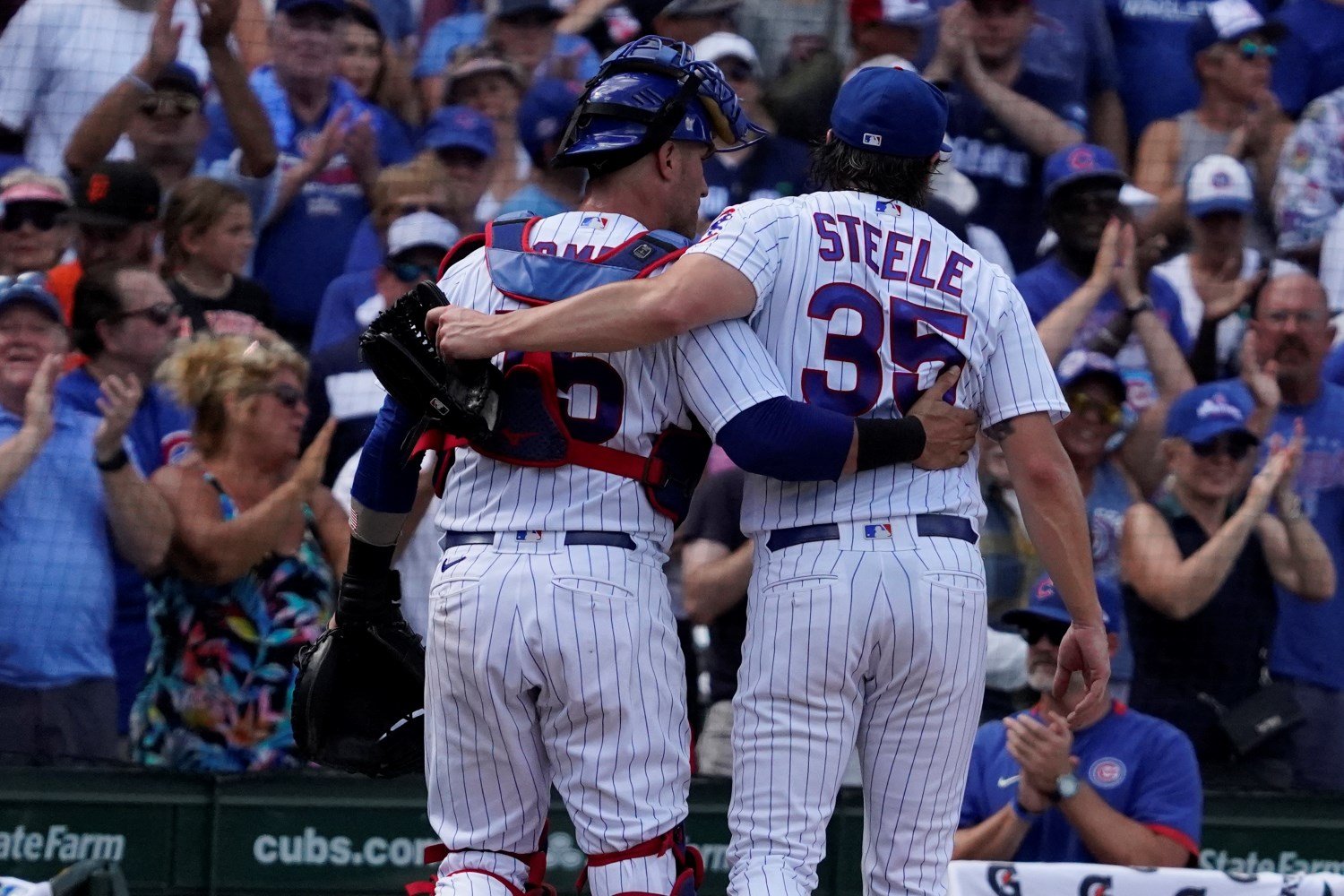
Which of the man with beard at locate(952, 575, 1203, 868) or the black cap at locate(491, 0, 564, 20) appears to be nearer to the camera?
the man with beard at locate(952, 575, 1203, 868)

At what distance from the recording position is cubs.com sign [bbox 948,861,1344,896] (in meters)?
4.56

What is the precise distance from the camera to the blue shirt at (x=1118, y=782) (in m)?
4.90

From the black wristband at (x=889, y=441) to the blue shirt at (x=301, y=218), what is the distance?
3402mm

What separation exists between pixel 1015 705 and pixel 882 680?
2.34 metres

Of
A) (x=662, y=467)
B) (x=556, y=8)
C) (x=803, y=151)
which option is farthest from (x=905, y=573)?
(x=556, y=8)

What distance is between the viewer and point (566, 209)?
6562mm

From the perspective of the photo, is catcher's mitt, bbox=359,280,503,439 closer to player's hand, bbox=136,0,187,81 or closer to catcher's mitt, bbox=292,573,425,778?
catcher's mitt, bbox=292,573,425,778

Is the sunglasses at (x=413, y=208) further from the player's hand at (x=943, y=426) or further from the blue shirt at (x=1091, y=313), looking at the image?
the player's hand at (x=943, y=426)

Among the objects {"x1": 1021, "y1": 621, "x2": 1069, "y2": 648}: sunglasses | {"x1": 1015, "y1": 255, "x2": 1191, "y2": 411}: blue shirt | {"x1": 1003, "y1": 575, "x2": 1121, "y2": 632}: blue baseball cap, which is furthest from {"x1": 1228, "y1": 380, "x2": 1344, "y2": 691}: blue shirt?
{"x1": 1021, "y1": 621, "x2": 1069, "y2": 648}: sunglasses

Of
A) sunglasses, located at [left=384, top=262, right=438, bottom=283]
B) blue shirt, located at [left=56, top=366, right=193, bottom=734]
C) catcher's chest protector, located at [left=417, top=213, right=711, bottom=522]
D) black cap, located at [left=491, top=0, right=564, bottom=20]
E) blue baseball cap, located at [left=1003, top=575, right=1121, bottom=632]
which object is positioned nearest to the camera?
catcher's chest protector, located at [left=417, top=213, right=711, bottom=522]

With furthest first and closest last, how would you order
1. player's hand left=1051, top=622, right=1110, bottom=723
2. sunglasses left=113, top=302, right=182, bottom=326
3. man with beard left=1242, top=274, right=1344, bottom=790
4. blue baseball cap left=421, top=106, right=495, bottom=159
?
blue baseball cap left=421, top=106, right=495, bottom=159 < man with beard left=1242, top=274, right=1344, bottom=790 < sunglasses left=113, top=302, right=182, bottom=326 < player's hand left=1051, top=622, right=1110, bottom=723

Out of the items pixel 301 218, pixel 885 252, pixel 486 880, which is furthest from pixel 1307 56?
pixel 486 880

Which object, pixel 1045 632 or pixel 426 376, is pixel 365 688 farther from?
pixel 1045 632

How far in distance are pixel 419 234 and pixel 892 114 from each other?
10.1 feet
